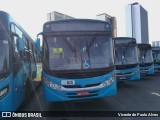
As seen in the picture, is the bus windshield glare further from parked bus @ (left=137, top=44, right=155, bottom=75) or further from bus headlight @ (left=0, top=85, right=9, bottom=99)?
bus headlight @ (left=0, top=85, right=9, bottom=99)

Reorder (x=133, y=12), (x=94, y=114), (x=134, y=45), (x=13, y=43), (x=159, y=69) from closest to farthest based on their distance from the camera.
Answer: (x=13, y=43), (x=94, y=114), (x=134, y=45), (x=159, y=69), (x=133, y=12)

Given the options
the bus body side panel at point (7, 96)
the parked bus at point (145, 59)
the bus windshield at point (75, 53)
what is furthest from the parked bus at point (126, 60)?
the bus body side panel at point (7, 96)

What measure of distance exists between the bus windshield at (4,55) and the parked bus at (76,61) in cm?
164

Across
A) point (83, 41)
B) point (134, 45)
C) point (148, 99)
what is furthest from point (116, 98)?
point (134, 45)

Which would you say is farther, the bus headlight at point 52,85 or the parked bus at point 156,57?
the parked bus at point 156,57

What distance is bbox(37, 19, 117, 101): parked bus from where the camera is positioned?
7598 mm

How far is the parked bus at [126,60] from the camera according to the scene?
13.1 metres

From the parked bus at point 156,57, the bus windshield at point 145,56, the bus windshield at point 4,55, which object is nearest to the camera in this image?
the bus windshield at point 4,55

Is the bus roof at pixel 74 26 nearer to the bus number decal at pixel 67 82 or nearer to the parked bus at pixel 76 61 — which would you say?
the parked bus at pixel 76 61

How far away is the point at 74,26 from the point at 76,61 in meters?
1.11

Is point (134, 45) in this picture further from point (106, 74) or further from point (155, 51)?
point (155, 51)

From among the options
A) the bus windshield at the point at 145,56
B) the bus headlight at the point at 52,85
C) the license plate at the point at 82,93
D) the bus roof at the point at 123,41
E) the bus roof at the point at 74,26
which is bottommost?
the license plate at the point at 82,93

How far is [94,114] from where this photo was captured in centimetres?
748

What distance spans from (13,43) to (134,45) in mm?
8293
